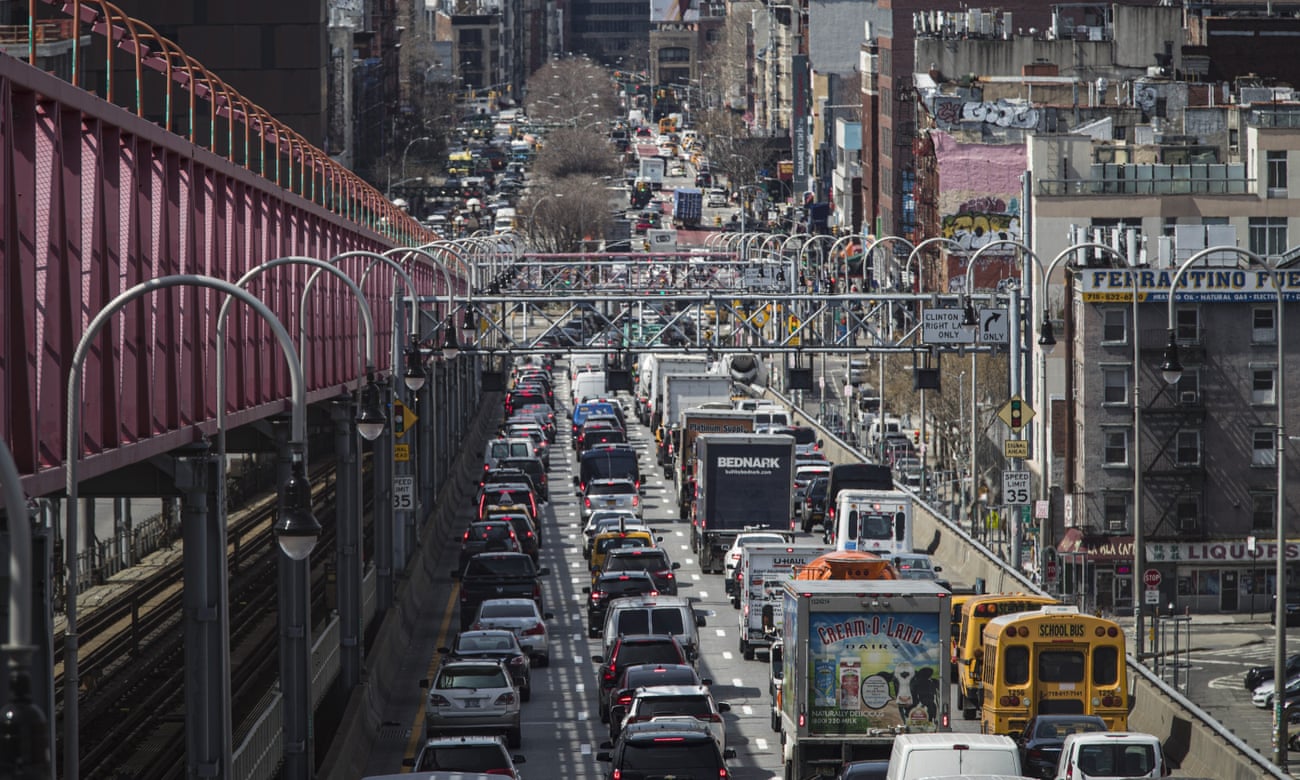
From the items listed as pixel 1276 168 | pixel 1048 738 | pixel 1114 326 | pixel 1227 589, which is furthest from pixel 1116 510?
pixel 1048 738

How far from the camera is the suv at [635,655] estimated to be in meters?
36.3

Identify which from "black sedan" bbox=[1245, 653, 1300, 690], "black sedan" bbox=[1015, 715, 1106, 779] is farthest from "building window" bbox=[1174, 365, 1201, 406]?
"black sedan" bbox=[1015, 715, 1106, 779]

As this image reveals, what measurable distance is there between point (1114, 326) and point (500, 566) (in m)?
23.5

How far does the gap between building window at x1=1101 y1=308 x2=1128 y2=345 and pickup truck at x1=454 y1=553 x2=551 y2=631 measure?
22412 mm

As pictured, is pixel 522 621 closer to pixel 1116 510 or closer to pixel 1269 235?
pixel 1116 510

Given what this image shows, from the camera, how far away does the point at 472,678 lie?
34.0 m

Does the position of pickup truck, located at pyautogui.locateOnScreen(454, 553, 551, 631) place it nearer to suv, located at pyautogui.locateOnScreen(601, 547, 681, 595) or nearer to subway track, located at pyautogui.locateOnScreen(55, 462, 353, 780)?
suv, located at pyautogui.locateOnScreen(601, 547, 681, 595)

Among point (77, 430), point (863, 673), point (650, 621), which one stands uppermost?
point (77, 430)

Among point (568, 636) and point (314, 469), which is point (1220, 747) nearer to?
point (568, 636)

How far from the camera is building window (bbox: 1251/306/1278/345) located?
212 feet

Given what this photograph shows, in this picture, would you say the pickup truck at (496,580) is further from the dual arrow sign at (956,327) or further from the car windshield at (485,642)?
the dual arrow sign at (956,327)

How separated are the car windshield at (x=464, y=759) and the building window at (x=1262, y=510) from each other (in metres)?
42.4

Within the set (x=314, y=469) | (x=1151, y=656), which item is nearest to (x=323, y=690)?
(x=1151, y=656)

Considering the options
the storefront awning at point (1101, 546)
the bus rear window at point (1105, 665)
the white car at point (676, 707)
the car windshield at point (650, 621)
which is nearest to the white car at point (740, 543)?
the car windshield at point (650, 621)
